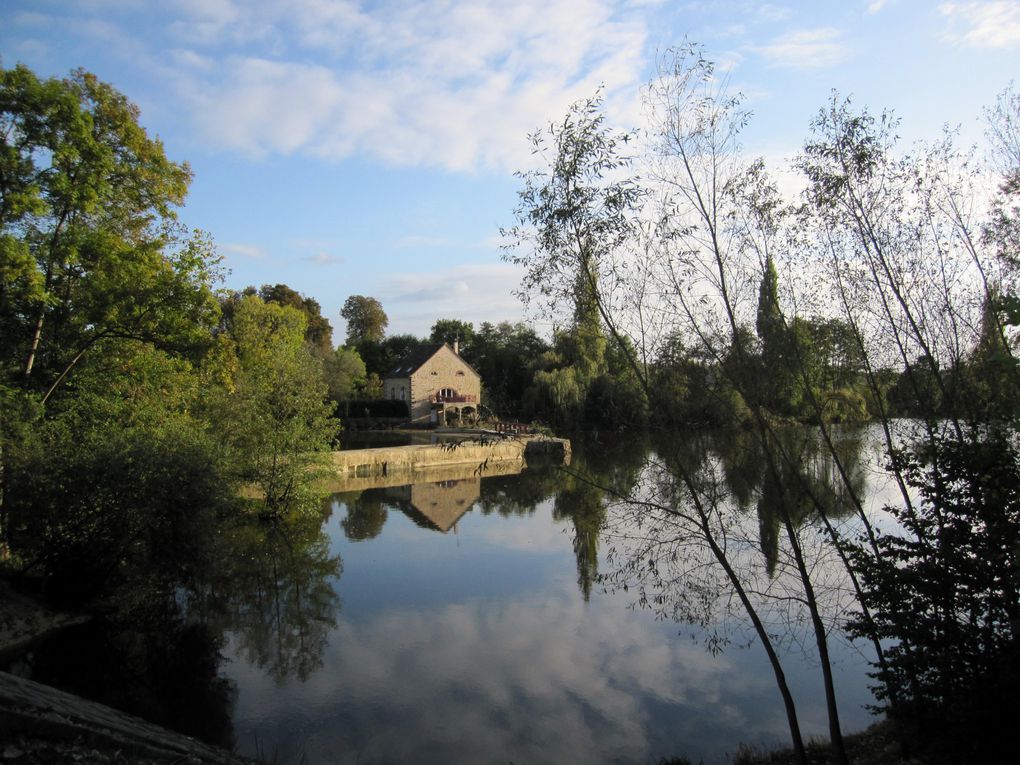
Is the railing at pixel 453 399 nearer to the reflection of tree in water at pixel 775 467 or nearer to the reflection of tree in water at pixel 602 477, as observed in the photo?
the reflection of tree in water at pixel 602 477

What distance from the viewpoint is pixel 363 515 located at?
2402 cm

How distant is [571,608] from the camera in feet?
45.5

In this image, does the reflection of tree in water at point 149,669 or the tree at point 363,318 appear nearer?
the reflection of tree in water at point 149,669

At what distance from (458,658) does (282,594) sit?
16.2 feet

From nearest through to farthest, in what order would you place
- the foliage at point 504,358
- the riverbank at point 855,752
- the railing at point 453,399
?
the riverbank at point 855,752 → the foliage at point 504,358 → the railing at point 453,399

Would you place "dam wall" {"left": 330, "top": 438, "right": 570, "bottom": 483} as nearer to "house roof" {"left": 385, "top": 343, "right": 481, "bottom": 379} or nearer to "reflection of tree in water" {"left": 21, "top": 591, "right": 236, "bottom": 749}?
"reflection of tree in water" {"left": 21, "top": 591, "right": 236, "bottom": 749}

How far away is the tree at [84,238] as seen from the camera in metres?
12.9

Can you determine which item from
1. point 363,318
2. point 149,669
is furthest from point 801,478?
point 363,318

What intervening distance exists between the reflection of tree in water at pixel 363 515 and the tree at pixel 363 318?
55.3 metres

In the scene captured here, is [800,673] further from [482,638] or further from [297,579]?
[297,579]

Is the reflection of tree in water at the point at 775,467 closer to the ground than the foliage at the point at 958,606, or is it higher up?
higher up

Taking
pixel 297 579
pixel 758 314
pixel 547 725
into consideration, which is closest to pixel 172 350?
pixel 297 579

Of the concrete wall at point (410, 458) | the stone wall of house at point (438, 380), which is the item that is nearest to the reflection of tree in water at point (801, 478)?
the concrete wall at point (410, 458)

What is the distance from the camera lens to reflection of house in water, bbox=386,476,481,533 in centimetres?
2376
